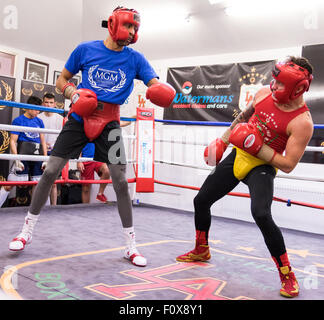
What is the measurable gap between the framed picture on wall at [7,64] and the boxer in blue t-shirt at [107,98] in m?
3.80

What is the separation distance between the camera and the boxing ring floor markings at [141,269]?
4.43ft

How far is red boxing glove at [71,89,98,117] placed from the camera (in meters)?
1.66

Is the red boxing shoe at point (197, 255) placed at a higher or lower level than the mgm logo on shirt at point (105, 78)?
lower

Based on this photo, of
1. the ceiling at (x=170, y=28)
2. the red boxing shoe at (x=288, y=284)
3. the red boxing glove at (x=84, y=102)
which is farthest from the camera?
the ceiling at (x=170, y=28)

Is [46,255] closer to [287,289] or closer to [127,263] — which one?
[127,263]

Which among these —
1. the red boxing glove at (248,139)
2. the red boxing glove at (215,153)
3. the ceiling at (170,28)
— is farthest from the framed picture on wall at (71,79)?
the red boxing glove at (248,139)

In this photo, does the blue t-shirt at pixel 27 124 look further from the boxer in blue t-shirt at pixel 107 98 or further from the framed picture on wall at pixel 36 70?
the boxer in blue t-shirt at pixel 107 98

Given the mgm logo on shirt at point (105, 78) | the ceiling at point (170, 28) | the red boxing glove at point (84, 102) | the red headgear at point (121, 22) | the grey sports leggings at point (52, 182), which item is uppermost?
the ceiling at point (170, 28)

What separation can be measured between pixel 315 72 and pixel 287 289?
3134mm

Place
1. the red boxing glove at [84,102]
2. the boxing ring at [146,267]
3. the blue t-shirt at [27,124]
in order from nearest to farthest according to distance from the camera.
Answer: the boxing ring at [146,267] < the red boxing glove at [84,102] < the blue t-shirt at [27,124]

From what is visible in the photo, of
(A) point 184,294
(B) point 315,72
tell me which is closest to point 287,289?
(A) point 184,294

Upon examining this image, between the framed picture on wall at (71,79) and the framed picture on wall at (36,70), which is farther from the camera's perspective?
the framed picture on wall at (71,79)

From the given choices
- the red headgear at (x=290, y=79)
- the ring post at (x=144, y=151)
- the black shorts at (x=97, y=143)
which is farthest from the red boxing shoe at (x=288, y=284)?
the ring post at (x=144, y=151)

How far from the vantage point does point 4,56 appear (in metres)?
5.10
